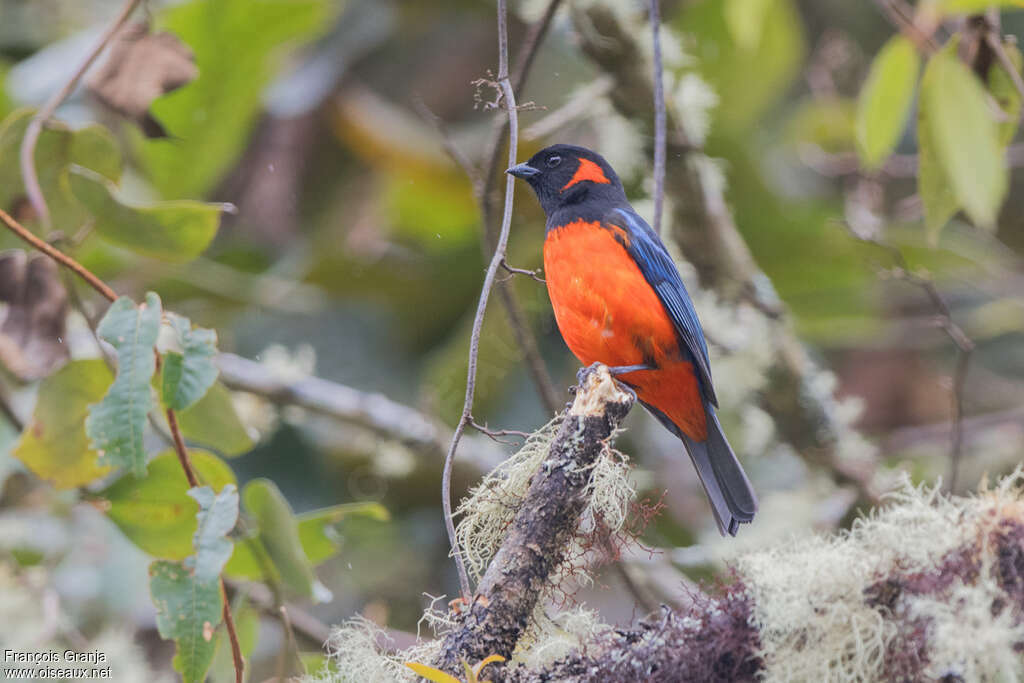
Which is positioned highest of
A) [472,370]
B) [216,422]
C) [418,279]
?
[472,370]

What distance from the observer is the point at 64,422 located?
2.86 metres

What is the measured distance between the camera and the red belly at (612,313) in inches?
117

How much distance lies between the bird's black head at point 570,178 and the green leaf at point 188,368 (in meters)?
1.25

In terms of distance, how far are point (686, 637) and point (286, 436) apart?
365 centimetres

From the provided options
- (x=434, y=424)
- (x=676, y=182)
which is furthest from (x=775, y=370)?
(x=434, y=424)

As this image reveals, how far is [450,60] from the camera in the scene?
6.98 meters

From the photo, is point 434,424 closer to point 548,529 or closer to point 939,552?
point 548,529

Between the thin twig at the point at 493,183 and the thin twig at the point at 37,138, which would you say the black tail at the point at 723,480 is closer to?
the thin twig at the point at 493,183

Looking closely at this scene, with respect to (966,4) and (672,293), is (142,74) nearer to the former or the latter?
(672,293)

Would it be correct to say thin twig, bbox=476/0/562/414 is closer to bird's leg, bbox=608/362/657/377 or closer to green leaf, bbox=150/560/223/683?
bird's leg, bbox=608/362/657/377

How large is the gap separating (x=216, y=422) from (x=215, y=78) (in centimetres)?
318

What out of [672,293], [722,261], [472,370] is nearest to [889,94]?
[672,293]

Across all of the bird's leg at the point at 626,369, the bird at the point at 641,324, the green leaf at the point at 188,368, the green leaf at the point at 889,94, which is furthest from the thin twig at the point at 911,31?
the green leaf at the point at 188,368

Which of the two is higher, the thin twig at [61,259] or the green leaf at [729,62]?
the thin twig at [61,259]
